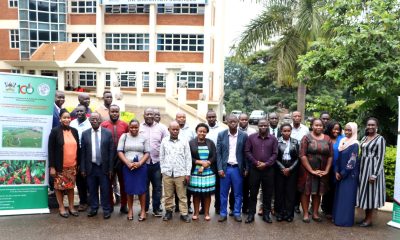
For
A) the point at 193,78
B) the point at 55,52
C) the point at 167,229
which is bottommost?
the point at 167,229

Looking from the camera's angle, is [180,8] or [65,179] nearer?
[65,179]

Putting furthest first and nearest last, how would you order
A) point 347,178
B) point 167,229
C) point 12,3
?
point 12,3 → point 347,178 → point 167,229

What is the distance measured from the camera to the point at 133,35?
2947 cm

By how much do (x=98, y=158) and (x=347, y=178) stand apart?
12.7 ft

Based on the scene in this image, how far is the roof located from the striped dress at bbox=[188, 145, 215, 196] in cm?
2000

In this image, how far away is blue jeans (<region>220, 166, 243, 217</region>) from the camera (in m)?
6.46

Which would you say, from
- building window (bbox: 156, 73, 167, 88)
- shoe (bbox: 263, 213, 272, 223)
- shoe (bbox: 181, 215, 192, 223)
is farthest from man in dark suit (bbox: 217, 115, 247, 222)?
building window (bbox: 156, 73, 167, 88)

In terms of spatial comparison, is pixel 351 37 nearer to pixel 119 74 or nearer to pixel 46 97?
pixel 46 97

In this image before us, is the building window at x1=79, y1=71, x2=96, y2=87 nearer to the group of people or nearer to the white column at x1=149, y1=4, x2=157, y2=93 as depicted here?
the white column at x1=149, y1=4, x2=157, y2=93

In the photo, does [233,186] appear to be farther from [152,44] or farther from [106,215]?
[152,44]

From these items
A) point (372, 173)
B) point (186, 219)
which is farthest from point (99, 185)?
point (372, 173)

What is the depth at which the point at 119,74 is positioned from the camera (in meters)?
30.2

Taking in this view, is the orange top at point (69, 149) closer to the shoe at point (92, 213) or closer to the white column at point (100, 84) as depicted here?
the shoe at point (92, 213)

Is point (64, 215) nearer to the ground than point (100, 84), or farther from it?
nearer to the ground
